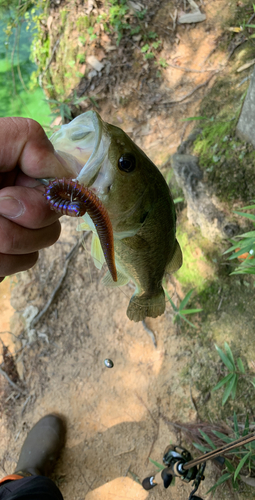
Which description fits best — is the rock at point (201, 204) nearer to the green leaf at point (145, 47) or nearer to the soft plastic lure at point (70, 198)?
the soft plastic lure at point (70, 198)

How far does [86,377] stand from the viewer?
12.1ft

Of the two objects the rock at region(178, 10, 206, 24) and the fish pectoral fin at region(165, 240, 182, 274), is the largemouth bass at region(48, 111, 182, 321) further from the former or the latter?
the rock at region(178, 10, 206, 24)

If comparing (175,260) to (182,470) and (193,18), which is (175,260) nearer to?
(182,470)

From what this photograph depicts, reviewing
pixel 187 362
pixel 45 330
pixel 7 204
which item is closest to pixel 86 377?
pixel 45 330

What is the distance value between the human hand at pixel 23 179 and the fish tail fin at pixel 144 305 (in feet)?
3.16

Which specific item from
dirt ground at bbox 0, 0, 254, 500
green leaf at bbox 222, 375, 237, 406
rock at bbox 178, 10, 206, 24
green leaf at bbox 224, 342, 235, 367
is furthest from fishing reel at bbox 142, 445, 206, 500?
rock at bbox 178, 10, 206, 24

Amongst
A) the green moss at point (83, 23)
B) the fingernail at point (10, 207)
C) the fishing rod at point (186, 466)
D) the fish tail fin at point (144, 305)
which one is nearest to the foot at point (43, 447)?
the fishing rod at point (186, 466)

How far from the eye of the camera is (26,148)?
3.56ft

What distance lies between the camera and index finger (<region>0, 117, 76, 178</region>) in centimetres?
108

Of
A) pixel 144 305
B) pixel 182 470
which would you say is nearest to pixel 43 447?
pixel 182 470

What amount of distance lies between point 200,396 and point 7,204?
2616 mm

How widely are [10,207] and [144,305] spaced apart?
1213mm

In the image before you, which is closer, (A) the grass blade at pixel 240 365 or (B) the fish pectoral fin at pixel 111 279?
(B) the fish pectoral fin at pixel 111 279

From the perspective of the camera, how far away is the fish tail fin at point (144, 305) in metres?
2.01
